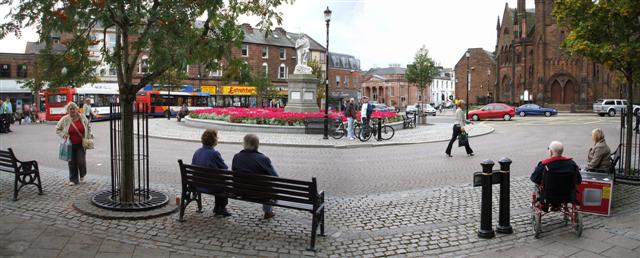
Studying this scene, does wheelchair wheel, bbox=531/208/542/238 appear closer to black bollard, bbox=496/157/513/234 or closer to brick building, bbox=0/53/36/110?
black bollard, bbox=496/157/513/234

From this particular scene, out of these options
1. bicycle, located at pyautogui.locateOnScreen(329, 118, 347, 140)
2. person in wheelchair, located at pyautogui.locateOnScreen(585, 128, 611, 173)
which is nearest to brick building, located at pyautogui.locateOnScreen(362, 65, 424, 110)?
bicycle, located at pyautogui.locateOnScreen(329, 118, 347, 140)

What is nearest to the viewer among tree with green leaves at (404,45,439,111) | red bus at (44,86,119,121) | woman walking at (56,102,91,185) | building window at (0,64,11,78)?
woman walking at (56,102,91,185)

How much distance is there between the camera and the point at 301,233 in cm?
679

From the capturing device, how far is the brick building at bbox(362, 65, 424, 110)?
11812cm

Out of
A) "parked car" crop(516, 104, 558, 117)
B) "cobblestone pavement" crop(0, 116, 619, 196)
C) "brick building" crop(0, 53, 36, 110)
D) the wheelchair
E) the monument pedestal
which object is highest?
"brick building" crop(0, 53, 36, 110)

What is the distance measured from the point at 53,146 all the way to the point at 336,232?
47.9ft

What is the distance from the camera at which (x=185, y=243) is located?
20.4 ft

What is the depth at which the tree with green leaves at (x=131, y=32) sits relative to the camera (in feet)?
21.5

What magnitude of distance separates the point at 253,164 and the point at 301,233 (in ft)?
3.90

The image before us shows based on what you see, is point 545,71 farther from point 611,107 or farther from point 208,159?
point 208,159

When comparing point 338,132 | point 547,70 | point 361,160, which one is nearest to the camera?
point 361,160

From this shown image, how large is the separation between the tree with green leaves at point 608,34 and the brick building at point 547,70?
54.1m

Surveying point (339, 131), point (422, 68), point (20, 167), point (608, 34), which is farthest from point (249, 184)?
point (422, 68)

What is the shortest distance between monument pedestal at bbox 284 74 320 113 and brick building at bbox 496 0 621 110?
42963 millimetres
